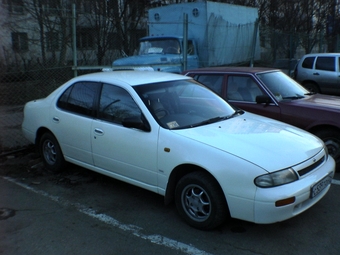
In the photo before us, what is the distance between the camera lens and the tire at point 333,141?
18.4ft

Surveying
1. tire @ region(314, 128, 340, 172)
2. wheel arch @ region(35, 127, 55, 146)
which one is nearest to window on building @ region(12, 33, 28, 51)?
wheel arch @ region(35, 127, 55, 146)

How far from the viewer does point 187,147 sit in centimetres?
395

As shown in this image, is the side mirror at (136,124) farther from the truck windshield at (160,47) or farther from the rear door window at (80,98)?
the truck windshield at (160,47)

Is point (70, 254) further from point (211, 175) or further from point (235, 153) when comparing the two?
point (235, 153)

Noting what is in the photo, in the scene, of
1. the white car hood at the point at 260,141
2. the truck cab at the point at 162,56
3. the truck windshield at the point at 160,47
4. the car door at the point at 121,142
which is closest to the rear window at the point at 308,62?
the truck cab at the point at 162,56

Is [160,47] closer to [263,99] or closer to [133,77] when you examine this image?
[263,99]

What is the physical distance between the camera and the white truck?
10617mm

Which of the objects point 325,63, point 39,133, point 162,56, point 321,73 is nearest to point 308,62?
point 325,63

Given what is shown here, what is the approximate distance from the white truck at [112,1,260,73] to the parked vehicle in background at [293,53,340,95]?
72.5 inches

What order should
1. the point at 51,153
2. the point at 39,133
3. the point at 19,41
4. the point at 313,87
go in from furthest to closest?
the point at 313,87, the point at 19,41, the point at 39,133, the point at 51,153

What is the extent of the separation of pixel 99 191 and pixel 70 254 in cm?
163

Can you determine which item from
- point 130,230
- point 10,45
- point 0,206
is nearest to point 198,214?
point 130,230

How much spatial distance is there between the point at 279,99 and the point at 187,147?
9.37 feet

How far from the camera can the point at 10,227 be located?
163 inches
